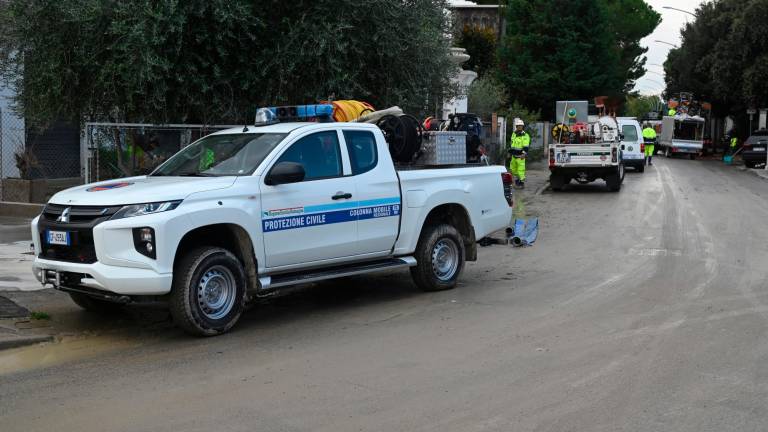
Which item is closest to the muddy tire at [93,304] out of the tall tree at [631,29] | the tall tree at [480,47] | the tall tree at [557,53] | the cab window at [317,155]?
the cab window at [317,155]

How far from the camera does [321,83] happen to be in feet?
43.3

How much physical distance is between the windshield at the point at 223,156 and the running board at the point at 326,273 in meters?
1.06

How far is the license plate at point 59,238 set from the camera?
7.14 meters

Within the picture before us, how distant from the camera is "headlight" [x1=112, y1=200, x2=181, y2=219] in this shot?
693cm

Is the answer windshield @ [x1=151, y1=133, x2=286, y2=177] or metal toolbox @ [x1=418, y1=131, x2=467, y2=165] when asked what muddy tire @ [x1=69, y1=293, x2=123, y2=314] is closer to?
windshield @ [x1=151, y1=133, x2=286, y2=177]

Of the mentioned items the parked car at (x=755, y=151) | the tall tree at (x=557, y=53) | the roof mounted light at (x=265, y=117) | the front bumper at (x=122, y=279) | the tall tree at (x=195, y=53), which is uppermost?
the tall tree at (x=557, y=53)

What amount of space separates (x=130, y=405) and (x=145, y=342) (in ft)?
6.07

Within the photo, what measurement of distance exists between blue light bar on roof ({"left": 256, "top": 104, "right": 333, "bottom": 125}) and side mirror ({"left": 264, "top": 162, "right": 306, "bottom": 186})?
1462mm

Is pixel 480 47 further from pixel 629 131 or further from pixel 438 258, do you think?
pixel 438 258

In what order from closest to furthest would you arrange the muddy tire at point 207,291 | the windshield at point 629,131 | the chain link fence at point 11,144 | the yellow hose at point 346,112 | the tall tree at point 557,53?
the muddy tire at point 207,291
the yellow hose at point 346,112
the chain link fence at point 11,144
the windshield at point 629,131
the tall tree at point 557,53

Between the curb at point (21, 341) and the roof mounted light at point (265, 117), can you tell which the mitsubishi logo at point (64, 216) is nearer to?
the curb at point (21, 341)

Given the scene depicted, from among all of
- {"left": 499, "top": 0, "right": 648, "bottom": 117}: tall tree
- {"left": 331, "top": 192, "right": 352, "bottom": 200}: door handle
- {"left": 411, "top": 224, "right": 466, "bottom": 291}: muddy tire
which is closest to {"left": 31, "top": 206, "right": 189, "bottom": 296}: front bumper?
{"left": 331, "top": 192, "right": 352, "bottom": 200}: door handle

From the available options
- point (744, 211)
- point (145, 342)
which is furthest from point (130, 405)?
point (744, 211)

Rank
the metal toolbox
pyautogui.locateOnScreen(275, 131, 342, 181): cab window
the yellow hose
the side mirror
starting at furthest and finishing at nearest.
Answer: the yellow hose
the metal toolbox
pyautogui.locateOnScreen(275, 131, 342, 181): cab window
the side mirror
